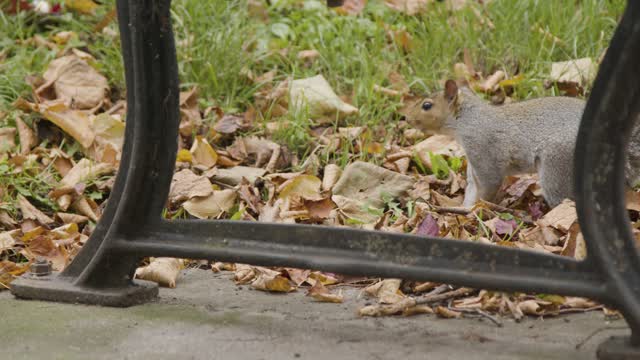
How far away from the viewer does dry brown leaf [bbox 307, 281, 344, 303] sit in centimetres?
242

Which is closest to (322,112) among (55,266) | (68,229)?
(68,229)

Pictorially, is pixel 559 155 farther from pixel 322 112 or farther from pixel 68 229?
pixel 68 229

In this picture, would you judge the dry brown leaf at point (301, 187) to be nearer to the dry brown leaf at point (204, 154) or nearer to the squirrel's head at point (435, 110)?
the dry brown leaf at point (204, 154)

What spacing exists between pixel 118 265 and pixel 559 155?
6.03 ft

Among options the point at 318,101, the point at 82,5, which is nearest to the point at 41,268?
the point at 318,101

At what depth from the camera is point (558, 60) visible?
14.8 feet

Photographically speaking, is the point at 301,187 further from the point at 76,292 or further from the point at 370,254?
the point at 370,254

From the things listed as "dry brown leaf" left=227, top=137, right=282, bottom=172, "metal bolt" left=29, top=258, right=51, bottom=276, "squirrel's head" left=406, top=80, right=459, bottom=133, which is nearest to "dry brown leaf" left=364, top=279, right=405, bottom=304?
"metal bolt" left=29, top=258, right=51, bottom=276

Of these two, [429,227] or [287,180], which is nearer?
[429,227]

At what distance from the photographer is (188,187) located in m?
3.54

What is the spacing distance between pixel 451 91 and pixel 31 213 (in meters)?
1.74

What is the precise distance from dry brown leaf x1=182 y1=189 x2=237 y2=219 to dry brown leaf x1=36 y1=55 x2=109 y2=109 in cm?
122

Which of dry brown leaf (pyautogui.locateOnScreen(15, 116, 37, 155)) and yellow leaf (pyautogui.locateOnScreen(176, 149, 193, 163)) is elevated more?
dry brown leaf (pyautogui.locateOnScreen(15, 116, 37, 155))

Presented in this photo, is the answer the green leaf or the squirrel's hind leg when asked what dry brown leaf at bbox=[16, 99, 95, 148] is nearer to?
the green leaf
